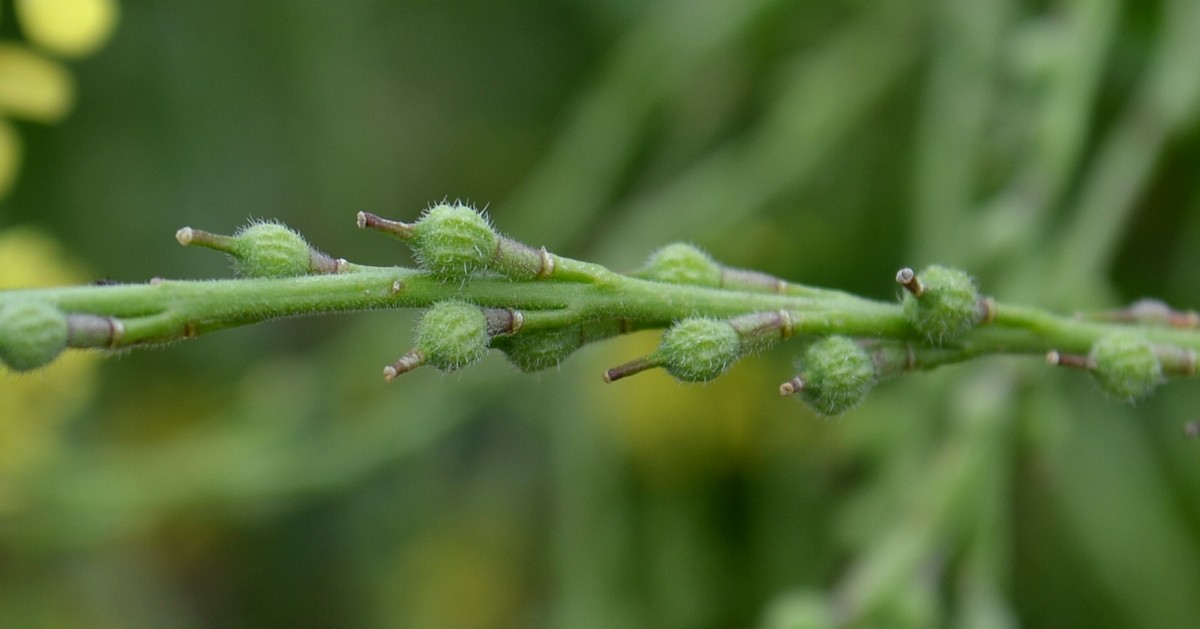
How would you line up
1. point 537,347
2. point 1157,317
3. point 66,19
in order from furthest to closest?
1. point 66,19
2. point 1157,317
3. point 537,347

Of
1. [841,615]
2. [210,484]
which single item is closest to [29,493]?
[210,484]

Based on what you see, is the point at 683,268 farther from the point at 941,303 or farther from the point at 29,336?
the point at 29,336

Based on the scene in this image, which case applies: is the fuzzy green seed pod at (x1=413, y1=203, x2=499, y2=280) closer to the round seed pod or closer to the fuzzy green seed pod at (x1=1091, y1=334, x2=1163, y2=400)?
the round seed pod

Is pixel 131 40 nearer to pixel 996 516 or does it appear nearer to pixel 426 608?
pixel 426 608

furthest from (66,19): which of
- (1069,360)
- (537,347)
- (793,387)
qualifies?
(1069,360)

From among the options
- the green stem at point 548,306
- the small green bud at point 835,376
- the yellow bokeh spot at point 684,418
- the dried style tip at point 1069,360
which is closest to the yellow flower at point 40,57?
the green stem at point 548,306

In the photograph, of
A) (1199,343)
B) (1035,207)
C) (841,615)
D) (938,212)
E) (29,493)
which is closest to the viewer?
(1199,343)
